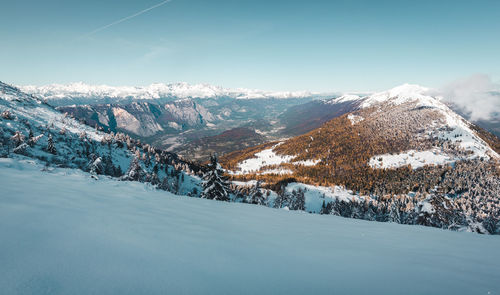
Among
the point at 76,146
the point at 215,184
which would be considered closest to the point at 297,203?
the point at 215,184

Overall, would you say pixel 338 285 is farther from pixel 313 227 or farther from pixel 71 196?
pixel 71 196

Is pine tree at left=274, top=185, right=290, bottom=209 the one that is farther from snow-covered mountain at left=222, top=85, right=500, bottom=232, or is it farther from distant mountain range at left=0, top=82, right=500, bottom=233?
snow-covered mountain at left=222, top=85, right=500, bottom=232

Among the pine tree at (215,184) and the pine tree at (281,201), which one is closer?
the pine tree at (215,184)

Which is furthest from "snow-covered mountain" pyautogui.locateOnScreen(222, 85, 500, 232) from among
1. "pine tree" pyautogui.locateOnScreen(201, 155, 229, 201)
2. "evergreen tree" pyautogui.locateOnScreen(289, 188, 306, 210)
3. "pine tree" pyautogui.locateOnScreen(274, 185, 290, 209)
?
"pine tree" pyautogui.locateOnScreen(201, 155, 229, 201)

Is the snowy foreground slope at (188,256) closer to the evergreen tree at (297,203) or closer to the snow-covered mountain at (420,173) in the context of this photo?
the evergreen tree at (297,203)

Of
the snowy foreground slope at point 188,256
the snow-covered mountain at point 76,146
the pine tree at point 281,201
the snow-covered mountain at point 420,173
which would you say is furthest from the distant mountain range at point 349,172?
the snowy foreground slope at point 188,256

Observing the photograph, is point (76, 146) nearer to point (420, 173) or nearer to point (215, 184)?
point (215, 184)

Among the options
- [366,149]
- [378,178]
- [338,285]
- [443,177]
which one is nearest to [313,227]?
[338,285]
